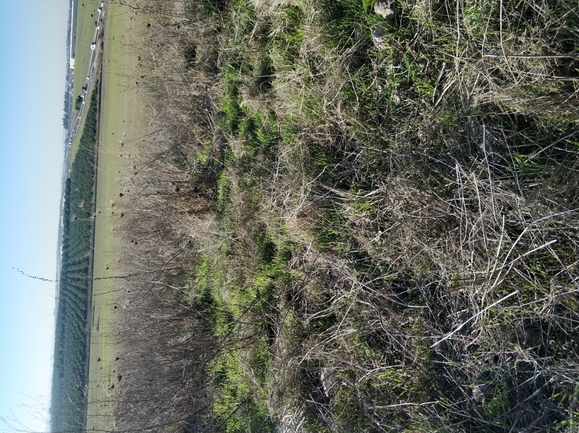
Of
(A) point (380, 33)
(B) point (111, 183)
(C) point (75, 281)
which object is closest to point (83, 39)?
(B) point (111, 183)

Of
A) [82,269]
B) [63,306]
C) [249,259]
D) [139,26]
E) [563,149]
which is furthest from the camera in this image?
[63,306]

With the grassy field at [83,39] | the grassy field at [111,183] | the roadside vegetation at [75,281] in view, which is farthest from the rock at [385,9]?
the grassy field at [83,39]

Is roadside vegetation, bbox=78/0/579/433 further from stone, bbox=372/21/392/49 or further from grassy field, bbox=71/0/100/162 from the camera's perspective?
grassy field, bbox=71/0/100/162

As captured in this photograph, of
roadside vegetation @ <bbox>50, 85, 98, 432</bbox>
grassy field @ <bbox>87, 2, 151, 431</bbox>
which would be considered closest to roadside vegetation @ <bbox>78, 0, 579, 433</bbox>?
grassy field @ <bbox>87, 2, 151, 431</bbox>

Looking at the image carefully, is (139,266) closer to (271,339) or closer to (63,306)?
(271,339)

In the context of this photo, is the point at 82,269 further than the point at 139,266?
Yes

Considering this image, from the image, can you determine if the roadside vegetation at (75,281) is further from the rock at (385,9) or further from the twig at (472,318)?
the twig at (472,318)

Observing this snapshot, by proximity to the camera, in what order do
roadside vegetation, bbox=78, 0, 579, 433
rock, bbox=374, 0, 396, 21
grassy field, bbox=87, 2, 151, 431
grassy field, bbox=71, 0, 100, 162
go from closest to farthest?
roadside vegetation, bbox=78, 0, 579, 433, rock, bbox=374, 0, 396, 21, grassy field, bbox=87, 2, 151, 431, grassy field, bbox=71, 0, 100, 162

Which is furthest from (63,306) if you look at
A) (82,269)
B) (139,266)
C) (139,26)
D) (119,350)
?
(139,26)
